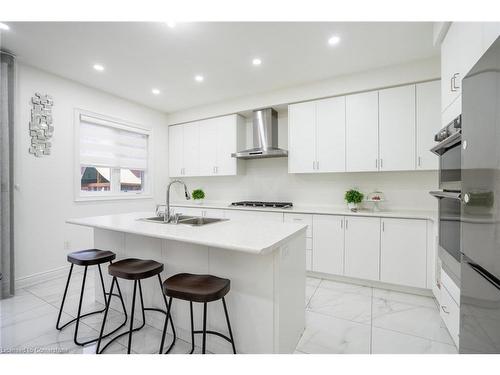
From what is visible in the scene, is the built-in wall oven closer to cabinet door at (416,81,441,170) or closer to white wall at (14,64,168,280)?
cabinet door at (416,81,441,170)

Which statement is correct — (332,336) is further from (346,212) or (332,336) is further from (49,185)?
(49,185)

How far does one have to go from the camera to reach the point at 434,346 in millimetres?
1728

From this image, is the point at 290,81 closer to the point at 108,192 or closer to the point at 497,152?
the point at 497,152

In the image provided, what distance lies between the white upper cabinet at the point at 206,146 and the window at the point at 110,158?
1.84 ft

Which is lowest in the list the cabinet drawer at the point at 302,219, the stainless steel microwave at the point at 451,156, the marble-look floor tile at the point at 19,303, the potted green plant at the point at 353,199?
the marble-look floor tile at the point at 19,303

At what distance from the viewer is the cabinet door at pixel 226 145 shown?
403 cm

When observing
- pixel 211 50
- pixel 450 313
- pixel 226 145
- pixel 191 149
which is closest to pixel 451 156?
pixel 450 313

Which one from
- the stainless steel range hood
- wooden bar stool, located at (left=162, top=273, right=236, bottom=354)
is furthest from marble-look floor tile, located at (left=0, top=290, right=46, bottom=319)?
the stainless steel range hood

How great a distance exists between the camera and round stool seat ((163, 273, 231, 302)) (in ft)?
4.29

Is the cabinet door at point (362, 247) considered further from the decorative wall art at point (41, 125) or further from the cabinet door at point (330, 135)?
the decorative wall art at point (41, 125)

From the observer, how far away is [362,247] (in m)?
2.80

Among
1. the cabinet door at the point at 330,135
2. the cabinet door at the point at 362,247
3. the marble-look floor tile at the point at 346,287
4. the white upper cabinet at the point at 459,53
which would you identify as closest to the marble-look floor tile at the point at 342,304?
the marble-look floor tile at the point at 346,287

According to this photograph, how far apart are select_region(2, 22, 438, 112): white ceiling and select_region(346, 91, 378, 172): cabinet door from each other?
387mm
